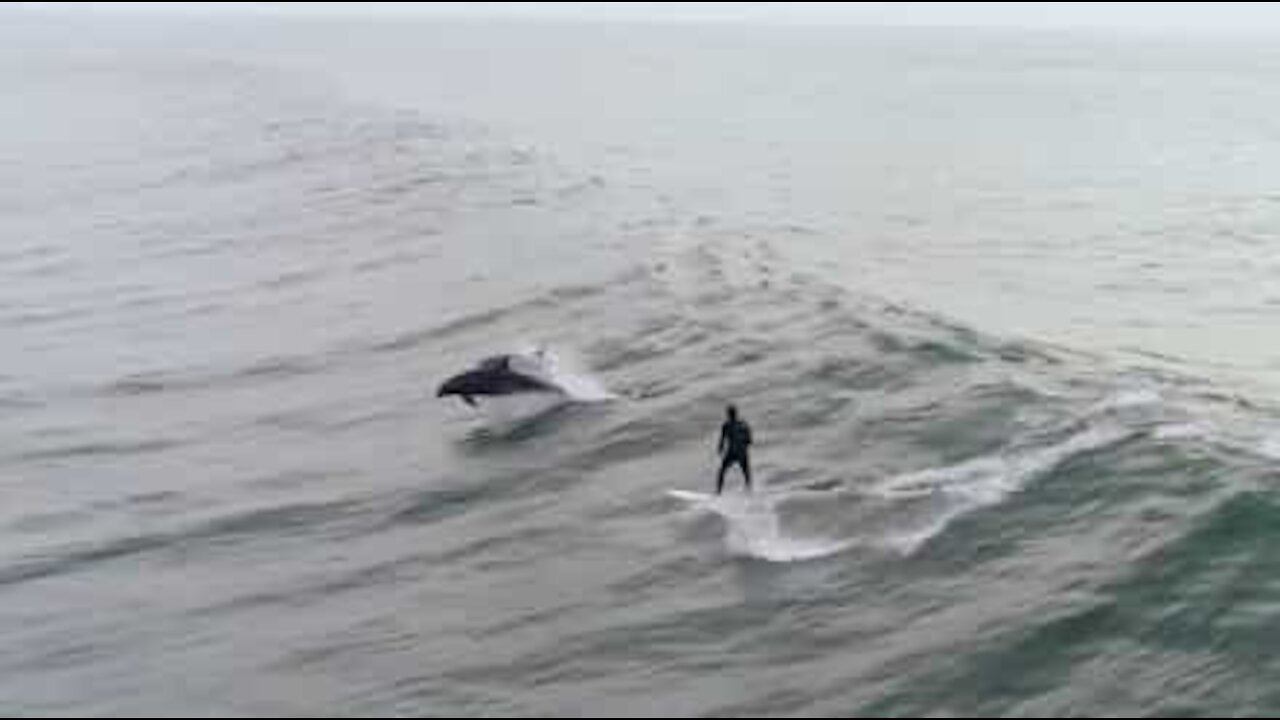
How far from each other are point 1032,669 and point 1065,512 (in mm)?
5514

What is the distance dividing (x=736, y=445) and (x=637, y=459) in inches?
153

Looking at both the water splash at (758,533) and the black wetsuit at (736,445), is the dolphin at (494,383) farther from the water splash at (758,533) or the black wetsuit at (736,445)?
the black wetsuit at (736,445)

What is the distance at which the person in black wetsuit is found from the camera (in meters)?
25.8

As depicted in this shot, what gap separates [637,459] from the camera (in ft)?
96.5

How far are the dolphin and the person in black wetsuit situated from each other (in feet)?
23.7

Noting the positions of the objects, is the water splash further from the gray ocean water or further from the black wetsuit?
the black wetsuit

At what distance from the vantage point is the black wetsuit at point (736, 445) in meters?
25.8

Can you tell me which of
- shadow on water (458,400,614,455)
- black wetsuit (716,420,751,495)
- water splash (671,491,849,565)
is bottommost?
water splash (671,491,849,565)

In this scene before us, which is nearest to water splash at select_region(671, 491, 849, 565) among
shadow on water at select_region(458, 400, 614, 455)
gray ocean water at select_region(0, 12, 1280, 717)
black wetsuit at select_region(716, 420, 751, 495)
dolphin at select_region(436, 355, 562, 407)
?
gray ocean water at select_region(0, 12, 1280, 717)

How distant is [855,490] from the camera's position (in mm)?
26203

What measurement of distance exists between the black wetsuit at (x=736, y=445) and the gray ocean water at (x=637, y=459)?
0.61m

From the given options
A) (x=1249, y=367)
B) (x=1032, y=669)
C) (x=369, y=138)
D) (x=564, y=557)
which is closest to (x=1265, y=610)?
(x=1032, y=669)

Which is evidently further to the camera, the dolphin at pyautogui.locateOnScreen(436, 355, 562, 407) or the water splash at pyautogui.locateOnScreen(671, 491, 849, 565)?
the dolphin at pyautogui.locateOnScreen(436, 355, 562, 407)

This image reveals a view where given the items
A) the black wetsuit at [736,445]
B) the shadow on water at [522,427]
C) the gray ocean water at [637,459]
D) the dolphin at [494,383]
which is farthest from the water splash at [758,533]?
the dolphin at [494,383]
